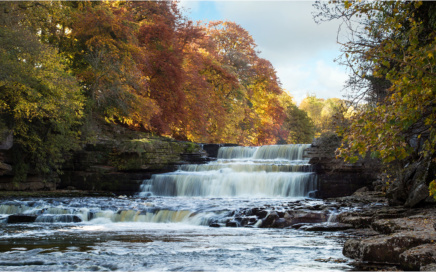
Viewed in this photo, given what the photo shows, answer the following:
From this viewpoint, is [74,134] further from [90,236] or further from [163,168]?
[90,236]

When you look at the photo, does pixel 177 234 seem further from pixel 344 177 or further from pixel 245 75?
pixel 245 75

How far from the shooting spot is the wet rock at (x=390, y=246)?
5.40 meters

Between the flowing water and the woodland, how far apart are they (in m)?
2.00

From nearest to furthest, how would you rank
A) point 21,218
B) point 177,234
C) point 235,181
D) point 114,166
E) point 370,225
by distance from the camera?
point 370,225 < point 177,234 < point 21,218 < point 235,181 < point 114,166

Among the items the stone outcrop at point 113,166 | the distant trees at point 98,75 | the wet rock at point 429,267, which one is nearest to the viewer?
the wet rock at point 429,267

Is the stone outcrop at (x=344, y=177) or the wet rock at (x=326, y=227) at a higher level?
the stone outcrop at (x=344, y=177)

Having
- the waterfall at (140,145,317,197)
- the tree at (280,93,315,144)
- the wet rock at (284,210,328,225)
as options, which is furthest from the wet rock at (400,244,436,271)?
the tree at (280,93,315,144)

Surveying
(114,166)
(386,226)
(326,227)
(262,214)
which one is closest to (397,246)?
(386,226)

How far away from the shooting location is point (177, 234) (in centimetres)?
884

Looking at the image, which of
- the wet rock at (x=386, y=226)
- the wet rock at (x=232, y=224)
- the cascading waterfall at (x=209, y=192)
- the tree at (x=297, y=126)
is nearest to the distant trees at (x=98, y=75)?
the cascading waterfall at (x=209, y=192)

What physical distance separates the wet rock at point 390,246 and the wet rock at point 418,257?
0.78 ft

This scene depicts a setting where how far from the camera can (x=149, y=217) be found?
11453mm

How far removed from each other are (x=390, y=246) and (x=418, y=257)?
66 cm

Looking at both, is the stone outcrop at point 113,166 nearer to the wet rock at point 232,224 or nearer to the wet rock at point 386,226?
the wet rock at point 232,224
